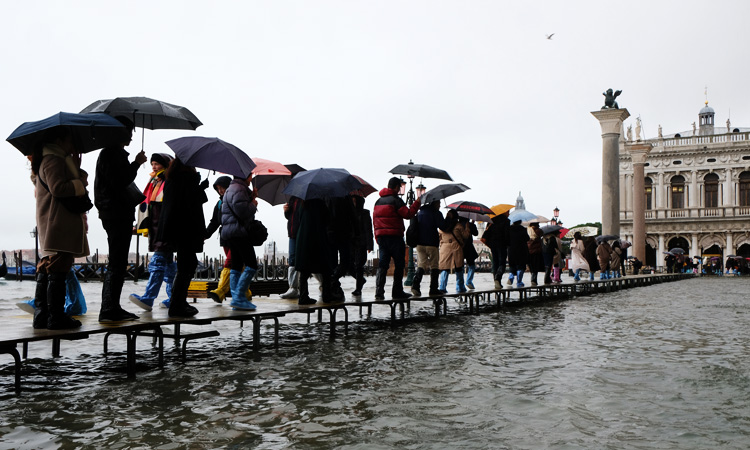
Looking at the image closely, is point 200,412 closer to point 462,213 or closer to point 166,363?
point 166,363

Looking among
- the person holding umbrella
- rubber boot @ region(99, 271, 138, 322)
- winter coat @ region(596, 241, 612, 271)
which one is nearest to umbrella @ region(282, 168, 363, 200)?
the person holding umbrella

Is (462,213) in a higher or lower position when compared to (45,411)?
higher

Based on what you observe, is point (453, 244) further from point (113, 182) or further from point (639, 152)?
point (639, 152)

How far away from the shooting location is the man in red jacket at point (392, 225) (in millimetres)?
10828

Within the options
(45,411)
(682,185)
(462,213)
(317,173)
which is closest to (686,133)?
(682,185)

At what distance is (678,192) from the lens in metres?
62.9

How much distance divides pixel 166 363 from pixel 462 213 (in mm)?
9064

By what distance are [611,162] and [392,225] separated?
19.8 m

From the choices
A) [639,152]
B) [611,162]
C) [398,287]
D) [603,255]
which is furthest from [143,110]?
[639,152]

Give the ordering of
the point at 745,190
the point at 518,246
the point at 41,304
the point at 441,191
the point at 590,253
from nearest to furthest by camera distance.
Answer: the point at 41,304 → the point at 441,191 → the point at 518,246 → the point at 590,253 → the point at 745,190

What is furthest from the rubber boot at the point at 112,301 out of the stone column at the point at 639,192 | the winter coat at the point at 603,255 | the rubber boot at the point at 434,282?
the stone column at the point at 639,192

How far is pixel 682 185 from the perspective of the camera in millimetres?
62656

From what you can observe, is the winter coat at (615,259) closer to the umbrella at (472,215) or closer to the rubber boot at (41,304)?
the umbrella at (472,215)

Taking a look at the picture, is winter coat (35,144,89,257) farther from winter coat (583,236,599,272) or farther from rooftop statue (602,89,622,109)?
rooftop statue (602,89,622,109)
